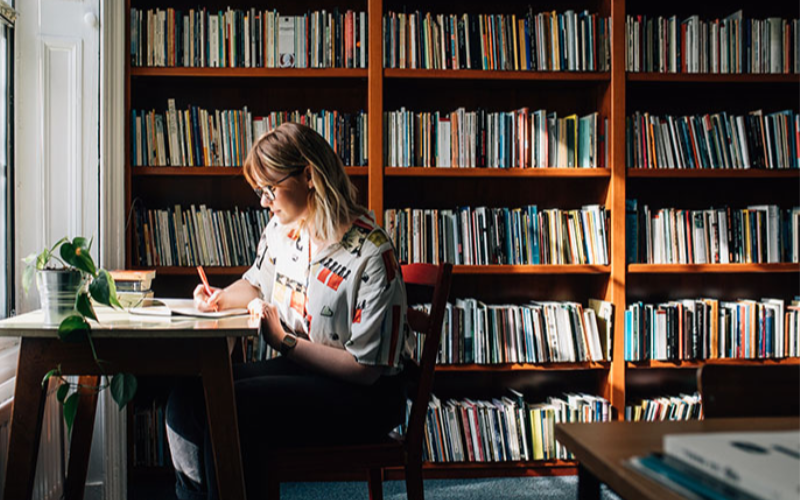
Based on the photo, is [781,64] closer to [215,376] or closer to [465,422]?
[465,422]

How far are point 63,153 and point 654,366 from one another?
89.6 inches

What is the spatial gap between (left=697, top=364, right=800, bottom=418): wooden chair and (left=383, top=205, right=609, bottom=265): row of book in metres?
1.74

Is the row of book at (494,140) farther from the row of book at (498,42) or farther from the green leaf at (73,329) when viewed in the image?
the green leaf at (73,329)

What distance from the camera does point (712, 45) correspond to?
265 centimetres

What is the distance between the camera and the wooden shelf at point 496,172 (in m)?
2.54

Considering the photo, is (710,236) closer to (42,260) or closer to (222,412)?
(222,412)

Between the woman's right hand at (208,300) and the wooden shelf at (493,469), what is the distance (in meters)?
1.09

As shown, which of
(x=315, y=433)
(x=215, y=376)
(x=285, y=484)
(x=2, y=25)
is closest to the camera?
(x=215, y=376)

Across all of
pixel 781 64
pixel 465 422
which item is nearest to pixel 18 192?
→ pixel 465 422

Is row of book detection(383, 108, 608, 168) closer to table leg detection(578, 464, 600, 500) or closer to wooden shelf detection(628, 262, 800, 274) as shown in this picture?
wooden shelf detection(628, 262, 800, 274)

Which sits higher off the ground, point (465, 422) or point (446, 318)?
point (446, 318)

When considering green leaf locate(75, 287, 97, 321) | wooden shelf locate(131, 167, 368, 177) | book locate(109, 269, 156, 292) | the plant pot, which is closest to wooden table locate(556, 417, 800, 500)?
green leaf locate(75, 287, 97, 321)

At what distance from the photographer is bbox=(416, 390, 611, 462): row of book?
2.56 m

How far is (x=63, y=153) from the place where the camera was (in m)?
2.08
